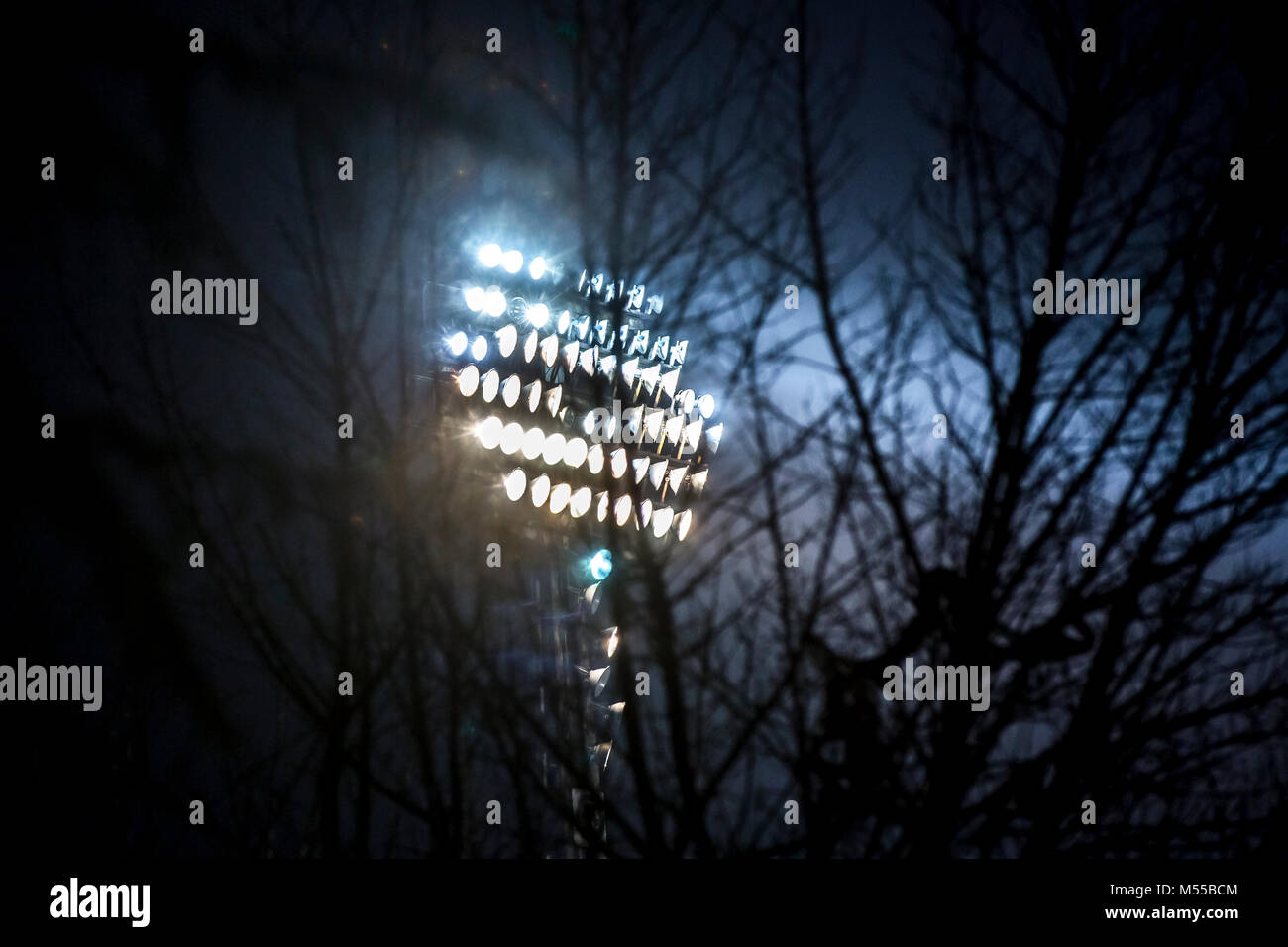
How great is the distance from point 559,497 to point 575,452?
10.7 inches

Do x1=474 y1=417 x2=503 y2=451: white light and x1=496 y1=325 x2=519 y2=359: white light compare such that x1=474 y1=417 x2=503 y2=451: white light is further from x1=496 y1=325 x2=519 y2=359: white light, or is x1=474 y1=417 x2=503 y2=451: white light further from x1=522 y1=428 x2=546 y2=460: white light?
x1=496 y1=325 x2=519 y2=359: white light

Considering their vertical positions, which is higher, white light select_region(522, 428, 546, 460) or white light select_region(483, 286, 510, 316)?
white light select_region(483, 286, 510, 316)

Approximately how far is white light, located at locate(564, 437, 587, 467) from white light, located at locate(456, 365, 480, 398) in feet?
1.92

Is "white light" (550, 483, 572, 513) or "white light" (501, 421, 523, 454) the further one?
"white light" (501, 421, 523, 454)

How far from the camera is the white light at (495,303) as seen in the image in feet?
17.0

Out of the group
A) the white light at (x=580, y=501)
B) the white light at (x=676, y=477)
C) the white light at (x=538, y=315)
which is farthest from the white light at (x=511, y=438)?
the white light at (x=676, y=477)

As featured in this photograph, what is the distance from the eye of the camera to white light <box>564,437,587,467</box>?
16.4 ft

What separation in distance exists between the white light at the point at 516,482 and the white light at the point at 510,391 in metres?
0.36

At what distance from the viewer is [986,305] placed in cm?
342

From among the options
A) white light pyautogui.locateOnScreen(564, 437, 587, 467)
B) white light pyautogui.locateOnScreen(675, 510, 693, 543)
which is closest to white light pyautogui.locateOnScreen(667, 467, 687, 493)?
white light pyautogui.locateOnScreen(564, 437, 587, 467)

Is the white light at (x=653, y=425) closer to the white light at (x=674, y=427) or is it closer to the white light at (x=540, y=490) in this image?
the white light at (x=674, y=427)

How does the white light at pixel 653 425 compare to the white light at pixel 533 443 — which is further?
the white light at pixel 533 443

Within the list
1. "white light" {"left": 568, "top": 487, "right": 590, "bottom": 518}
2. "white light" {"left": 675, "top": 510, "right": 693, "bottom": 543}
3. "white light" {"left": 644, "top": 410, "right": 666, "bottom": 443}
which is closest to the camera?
"white light" {"left": 675, "top": 510, "right": 693, "bottom": 543}
